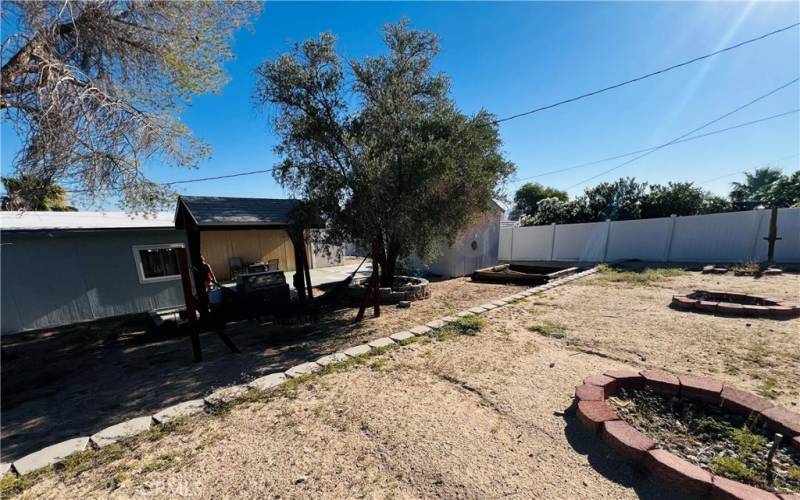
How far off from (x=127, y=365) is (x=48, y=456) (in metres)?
2.73

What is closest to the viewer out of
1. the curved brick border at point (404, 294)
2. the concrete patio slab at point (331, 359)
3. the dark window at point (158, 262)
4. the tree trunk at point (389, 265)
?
the concrete patio slab at point (331, 359)

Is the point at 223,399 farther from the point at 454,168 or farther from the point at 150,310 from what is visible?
the point at 150,310

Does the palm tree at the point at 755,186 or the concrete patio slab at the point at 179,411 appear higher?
the palm tree at the point at 755,186

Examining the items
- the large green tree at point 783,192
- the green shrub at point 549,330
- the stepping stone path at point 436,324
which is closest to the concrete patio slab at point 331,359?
the stepping stone path at point 436,324

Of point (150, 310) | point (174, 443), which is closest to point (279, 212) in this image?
point (150, 310)

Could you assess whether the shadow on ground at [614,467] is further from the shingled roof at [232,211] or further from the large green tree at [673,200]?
the large green tree at [673,200]

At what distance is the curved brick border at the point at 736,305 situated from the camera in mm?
4777

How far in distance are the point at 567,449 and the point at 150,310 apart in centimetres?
1021

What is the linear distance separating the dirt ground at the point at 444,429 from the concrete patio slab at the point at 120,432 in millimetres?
236

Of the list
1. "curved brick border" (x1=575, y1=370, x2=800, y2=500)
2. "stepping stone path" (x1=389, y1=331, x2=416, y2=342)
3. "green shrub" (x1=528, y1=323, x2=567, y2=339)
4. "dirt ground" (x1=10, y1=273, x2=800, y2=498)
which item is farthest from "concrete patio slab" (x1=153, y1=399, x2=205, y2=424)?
"green shrub" (x1=528, y1=323, x2=567, y2=339)

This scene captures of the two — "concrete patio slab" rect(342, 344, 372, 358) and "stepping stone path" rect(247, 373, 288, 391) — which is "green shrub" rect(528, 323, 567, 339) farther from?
"stepping stone path" rect(247, 373, 288, 391)

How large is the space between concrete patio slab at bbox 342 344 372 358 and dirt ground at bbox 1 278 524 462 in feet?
1.42

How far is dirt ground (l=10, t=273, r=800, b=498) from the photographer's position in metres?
1.99

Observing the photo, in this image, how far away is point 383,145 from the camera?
5801 mm
